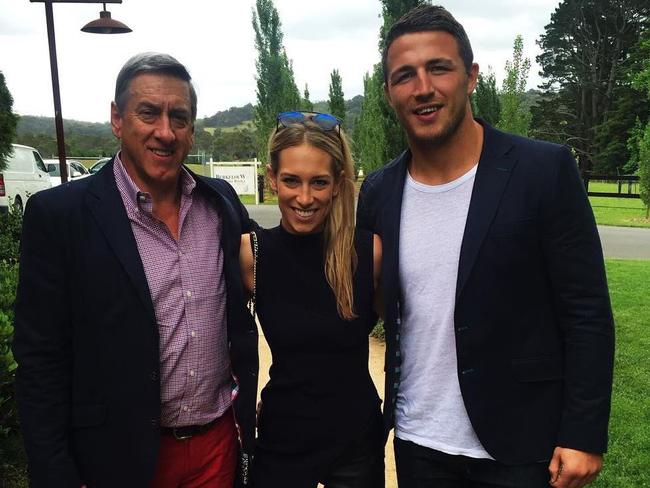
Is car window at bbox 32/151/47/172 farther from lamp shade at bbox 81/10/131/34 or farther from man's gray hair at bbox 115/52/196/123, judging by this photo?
man's gray hair at bbox 115/52/196/123

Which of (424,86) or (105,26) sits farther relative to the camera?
(105,26)

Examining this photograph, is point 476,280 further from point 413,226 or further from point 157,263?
point 157,263

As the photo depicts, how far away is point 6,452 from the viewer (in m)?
3.31

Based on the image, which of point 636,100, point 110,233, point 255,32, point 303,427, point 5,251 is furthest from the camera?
point 636,100

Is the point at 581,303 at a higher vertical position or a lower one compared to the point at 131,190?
lower

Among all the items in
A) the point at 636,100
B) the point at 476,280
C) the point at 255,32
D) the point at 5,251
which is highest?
the point at 255,32

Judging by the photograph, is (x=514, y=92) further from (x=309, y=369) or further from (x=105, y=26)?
(x=309, y=369)

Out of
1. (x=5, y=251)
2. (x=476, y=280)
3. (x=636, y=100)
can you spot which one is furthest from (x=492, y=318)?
(x=636, y=100)

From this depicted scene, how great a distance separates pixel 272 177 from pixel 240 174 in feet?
76.2

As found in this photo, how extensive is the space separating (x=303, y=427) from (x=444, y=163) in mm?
1084

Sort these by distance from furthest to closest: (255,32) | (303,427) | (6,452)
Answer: (255,32)
(6,452)
(303,427)

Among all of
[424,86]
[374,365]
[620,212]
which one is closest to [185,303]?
[424,86]

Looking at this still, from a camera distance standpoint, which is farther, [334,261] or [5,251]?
[5,251]

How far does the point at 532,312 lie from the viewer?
75.4 inches
